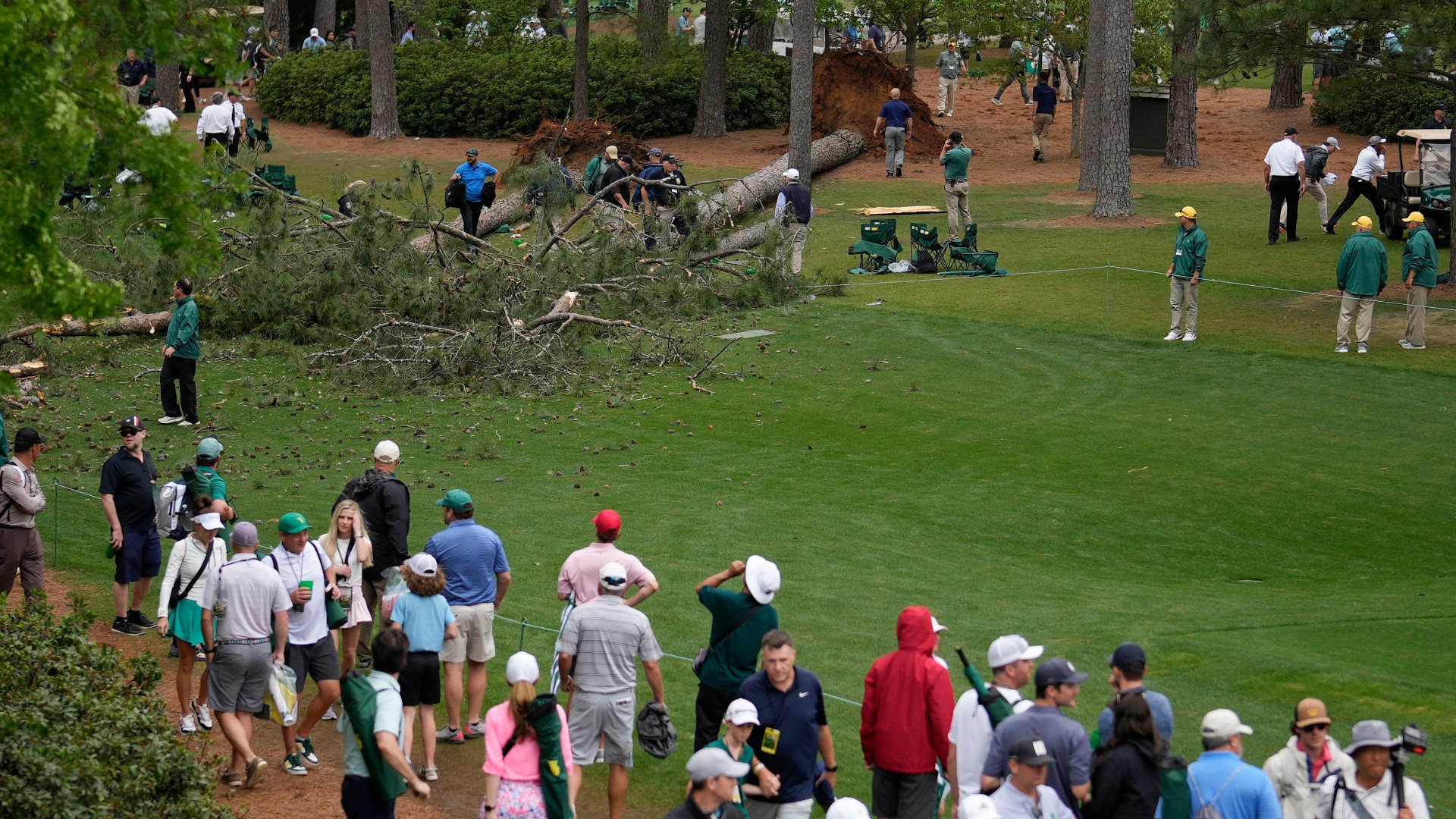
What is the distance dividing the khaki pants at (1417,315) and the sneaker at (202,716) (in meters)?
16.6

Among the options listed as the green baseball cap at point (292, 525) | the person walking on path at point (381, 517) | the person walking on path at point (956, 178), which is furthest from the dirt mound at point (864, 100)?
the green baseball cap at point (292, 525)

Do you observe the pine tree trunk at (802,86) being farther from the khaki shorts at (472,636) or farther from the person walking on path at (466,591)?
the khaki shorts at (472,636)

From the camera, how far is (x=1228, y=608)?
12.1 metres

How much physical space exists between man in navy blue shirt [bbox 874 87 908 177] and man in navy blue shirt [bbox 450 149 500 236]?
1128cm

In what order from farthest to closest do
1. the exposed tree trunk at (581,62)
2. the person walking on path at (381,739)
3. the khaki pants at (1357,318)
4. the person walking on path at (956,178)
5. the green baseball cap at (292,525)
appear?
1. the exposed tree trunk at (581,62)
2. the person walking on path at (956,178)
3. the khaki pants at (1357,318)
4. the green baseball cap at (292,525)
5. the person walking on path at (381,739)

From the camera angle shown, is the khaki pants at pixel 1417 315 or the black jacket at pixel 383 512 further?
the khaki pants at pixel 1417 315

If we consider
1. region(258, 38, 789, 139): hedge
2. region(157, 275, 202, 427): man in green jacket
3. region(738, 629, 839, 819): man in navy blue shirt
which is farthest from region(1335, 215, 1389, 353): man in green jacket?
region(258, 38, 789, 139): hedge

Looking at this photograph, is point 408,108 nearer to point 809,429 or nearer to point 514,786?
point 809,429

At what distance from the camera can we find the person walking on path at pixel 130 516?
36.6ft

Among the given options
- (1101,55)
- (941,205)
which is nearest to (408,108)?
(941,205)

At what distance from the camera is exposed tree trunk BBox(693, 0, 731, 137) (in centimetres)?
3856

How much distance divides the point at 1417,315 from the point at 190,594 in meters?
16.8

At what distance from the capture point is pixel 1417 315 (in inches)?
808

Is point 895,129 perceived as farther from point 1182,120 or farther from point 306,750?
point 306,750
